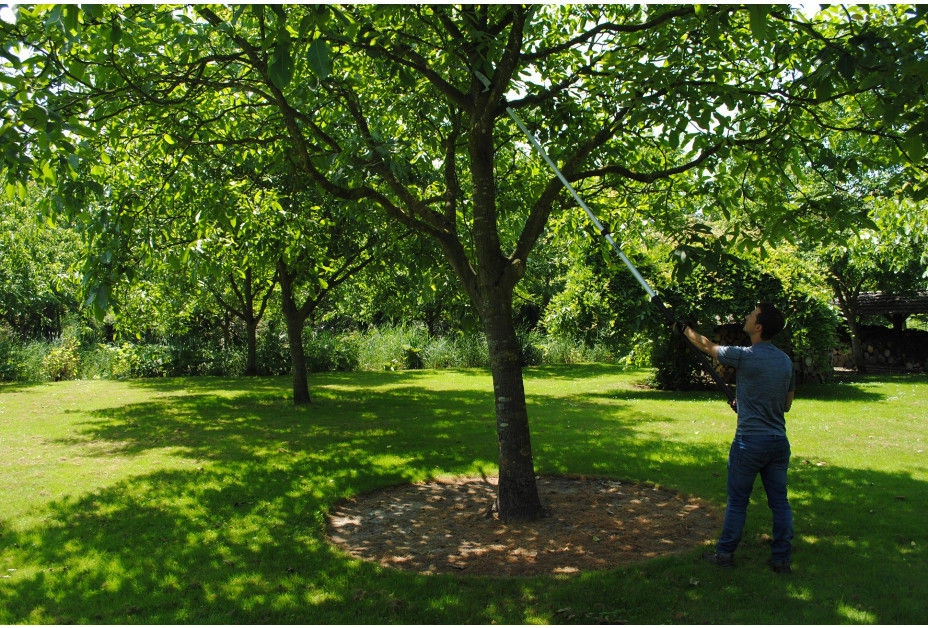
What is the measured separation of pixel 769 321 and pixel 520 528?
2.80 meters

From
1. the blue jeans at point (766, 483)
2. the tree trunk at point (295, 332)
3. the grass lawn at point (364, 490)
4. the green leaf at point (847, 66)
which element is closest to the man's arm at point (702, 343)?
the blue jeans at point (766, 483)

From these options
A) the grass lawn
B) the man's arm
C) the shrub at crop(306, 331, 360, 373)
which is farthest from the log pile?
the man's arm

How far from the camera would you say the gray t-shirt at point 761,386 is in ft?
15.9

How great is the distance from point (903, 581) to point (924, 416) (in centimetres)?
880

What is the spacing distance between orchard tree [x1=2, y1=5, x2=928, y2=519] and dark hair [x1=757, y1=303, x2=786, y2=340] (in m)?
1.26

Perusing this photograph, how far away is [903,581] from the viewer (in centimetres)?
473

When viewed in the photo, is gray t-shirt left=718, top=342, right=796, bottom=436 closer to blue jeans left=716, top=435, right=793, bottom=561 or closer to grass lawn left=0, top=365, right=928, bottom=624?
blue jeans left=716, top=435, right=793, bottom=561

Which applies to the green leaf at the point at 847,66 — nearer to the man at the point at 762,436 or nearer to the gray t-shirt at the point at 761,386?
the man at the point at 762,436

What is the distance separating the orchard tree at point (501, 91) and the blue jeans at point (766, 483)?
1932mm

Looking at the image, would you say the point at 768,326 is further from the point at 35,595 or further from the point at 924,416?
the point at 924,416

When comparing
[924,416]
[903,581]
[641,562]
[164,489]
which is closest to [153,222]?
[164,489]

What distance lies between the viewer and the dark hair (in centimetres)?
492

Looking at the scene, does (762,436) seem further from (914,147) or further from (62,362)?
(62,362)

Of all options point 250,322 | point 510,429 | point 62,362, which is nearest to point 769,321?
point 510,429
